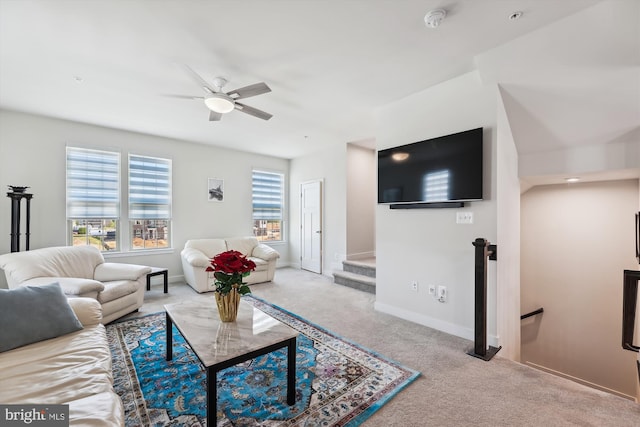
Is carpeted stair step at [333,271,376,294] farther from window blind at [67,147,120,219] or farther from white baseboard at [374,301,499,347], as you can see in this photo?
window blind at [67,147,120,219]

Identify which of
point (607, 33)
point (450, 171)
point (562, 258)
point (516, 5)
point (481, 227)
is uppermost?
point (516, 5)

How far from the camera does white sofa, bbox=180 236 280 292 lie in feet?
14.6

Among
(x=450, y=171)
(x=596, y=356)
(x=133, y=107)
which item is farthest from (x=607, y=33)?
(x=133, y=107)

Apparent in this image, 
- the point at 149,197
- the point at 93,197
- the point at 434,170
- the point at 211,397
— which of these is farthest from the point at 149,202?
the point at 434,170

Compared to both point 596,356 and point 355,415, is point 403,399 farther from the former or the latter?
point 596,356

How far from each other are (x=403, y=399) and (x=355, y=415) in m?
0.40

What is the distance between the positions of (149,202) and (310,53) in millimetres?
4113

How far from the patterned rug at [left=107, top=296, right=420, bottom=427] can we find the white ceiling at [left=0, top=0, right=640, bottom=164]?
2.77 metres

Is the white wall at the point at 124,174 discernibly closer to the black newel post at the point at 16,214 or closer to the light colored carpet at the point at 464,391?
the black newel post at the point at 16,214

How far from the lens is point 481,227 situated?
276 cm

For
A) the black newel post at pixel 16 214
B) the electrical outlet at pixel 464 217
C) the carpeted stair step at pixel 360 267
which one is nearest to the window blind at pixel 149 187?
the black newel post at pixel 16 214

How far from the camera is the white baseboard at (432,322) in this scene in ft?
9.18

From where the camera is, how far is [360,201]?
5.75 m

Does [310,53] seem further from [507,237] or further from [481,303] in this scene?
[481,303]
